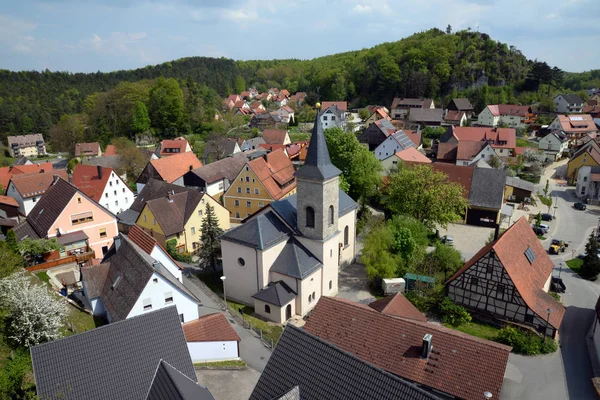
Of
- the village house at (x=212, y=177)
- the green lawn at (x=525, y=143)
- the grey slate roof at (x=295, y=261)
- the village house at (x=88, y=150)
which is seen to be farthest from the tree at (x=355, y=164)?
the village house at (x=88, y=150)

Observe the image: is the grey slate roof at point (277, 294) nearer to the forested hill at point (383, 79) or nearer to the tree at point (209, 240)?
the tree at point (209, 240)

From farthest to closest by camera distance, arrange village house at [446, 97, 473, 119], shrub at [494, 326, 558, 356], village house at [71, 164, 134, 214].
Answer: village house at [446, 97, 473, 119]
village house at [71, 164, 134, 214]
shrub at [494, 326, 558, 356]

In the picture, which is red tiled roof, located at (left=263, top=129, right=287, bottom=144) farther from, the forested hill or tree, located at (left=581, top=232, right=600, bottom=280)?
tree, located at (left=581, top=232, right=600, bottom=280)

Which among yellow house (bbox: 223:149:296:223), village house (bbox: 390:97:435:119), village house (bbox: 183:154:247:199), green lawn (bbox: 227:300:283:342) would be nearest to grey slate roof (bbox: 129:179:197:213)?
yellow house (bbox: 223:149:296:223)

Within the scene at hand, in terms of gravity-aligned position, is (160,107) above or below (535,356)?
above

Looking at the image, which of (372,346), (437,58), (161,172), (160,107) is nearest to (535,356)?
(372,346)

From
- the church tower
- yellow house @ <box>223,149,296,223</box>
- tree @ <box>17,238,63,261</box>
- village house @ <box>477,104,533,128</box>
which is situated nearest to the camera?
the church tower

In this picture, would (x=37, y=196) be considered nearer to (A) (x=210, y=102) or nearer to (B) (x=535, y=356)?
(B) (x=535, y=356)
